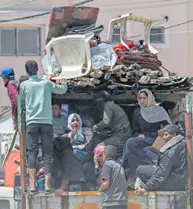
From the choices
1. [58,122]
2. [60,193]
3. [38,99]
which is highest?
[38,99]

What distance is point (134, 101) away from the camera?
11062 millimetres

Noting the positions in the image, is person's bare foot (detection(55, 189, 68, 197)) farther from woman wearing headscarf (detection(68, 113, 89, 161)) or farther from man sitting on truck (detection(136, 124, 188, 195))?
woman wearing headscarf (detection(68, 113, 89, 161))

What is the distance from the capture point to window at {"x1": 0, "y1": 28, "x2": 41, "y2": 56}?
24.2 metres

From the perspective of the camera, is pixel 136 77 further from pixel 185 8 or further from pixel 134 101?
pixel 185 8

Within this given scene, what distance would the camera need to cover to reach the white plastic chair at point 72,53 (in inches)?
418

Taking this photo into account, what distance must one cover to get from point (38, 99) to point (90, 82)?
3.13 ft

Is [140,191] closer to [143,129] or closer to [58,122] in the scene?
[143,129]

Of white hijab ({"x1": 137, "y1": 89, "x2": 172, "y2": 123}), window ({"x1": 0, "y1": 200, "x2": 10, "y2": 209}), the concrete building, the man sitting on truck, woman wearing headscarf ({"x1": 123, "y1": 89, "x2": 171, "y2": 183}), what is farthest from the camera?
the concrete building

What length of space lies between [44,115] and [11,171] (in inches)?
142

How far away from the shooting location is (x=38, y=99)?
31.6ft

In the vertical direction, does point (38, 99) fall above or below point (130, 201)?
above

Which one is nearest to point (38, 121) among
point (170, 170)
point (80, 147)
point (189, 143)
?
point (80, 147)

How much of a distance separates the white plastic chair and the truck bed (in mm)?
1876

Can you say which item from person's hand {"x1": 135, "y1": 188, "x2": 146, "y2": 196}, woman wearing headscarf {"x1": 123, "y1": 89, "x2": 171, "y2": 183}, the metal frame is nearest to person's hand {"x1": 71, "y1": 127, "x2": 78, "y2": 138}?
woman wearing headscarf {"x1": 123, "y1": 89, "x2": 171, "y2": 183}
